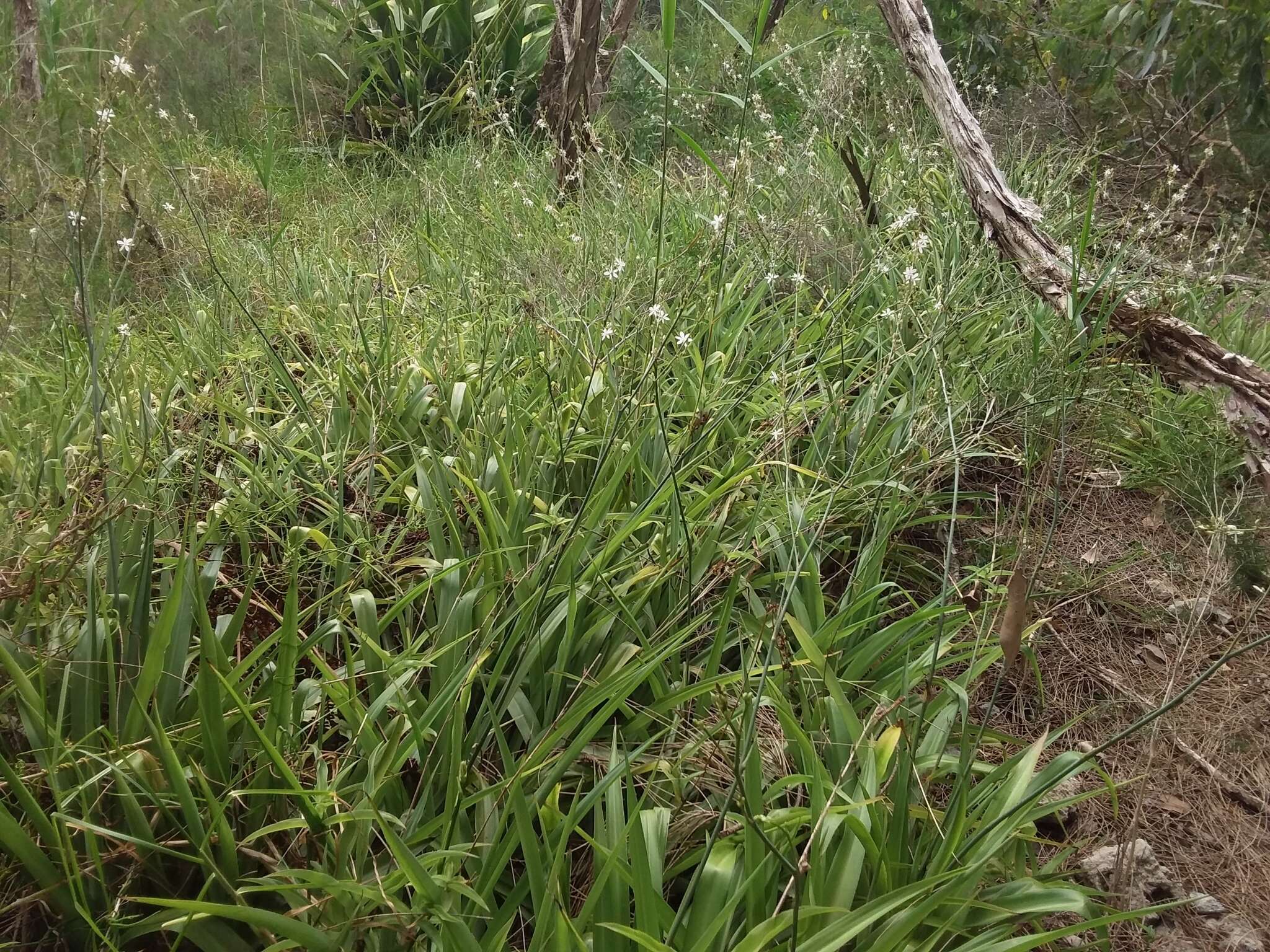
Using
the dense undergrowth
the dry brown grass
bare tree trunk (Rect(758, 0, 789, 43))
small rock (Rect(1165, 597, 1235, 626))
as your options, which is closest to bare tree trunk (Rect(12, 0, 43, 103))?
the dense undergrowth

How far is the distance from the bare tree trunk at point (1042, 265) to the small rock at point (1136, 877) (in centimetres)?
109

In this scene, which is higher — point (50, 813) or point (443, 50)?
point (443, 50)

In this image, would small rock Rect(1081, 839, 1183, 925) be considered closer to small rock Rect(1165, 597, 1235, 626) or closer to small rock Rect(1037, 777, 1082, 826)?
small rock Rect(1037, 777, 1082, 826)

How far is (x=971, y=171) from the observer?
315 cm

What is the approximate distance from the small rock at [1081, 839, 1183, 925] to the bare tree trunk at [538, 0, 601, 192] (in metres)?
3.52

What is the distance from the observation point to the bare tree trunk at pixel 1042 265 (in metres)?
2.22

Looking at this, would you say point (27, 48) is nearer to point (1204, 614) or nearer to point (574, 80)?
point (574, 80)

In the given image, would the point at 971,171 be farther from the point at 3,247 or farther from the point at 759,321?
the point at 3,247

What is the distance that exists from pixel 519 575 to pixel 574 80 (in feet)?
11.7

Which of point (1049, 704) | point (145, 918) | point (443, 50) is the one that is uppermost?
point (443, 50)

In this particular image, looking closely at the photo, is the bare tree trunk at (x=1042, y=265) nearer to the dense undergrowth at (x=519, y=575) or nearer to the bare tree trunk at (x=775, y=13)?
the dense undergrowth at (x=519, y=575)

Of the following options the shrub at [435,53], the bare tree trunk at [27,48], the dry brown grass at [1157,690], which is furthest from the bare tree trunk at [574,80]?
the dry brown grass at [1157,690]

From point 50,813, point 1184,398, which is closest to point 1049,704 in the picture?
point 1184,398

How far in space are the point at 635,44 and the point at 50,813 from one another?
752cm
